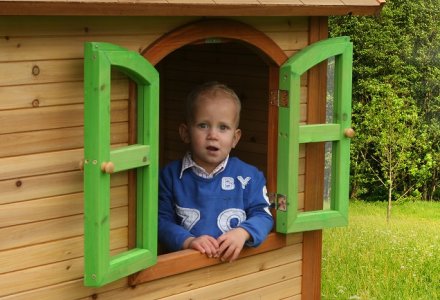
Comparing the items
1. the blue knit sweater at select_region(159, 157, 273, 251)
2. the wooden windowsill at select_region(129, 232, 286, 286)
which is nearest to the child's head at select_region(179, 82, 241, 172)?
the blue knit sweater at select_region(159, 157, 273, 251)

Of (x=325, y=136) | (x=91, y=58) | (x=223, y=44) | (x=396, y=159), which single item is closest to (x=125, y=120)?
(x=91, y=58)

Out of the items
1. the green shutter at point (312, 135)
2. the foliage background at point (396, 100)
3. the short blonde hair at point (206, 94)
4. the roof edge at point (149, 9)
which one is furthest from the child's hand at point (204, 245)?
the foliage background at point (396, 100)

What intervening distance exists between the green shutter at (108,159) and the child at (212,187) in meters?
0.62

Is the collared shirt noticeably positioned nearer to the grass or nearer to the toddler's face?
the toddler's face

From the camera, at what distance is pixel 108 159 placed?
16.6 feet

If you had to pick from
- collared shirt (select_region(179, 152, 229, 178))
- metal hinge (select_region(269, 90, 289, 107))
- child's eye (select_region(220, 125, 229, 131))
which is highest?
metal hinge (select_region(269, 90, 289, 107))

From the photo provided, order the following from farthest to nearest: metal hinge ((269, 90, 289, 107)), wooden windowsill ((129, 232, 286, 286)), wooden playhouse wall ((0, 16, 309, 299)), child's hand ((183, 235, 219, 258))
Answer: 1. metal hinge ((269, 90, 289, 107))
2. child's hand ((183, 235, 219, 258))
3. wooden windowsill ((129, 232, 286, 286))
4. wooden playhouse wall ((0, 16, 309, 299))

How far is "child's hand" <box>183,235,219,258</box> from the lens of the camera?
588cm

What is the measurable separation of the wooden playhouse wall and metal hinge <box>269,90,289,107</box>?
0.77 meters

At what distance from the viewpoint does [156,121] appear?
5383mm

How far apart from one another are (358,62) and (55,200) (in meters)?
17.9

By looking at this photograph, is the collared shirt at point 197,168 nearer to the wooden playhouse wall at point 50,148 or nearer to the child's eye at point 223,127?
the child's eye at point 223,127

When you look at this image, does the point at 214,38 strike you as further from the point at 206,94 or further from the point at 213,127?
the point at 213,127

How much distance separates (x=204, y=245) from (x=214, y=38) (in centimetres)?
106
